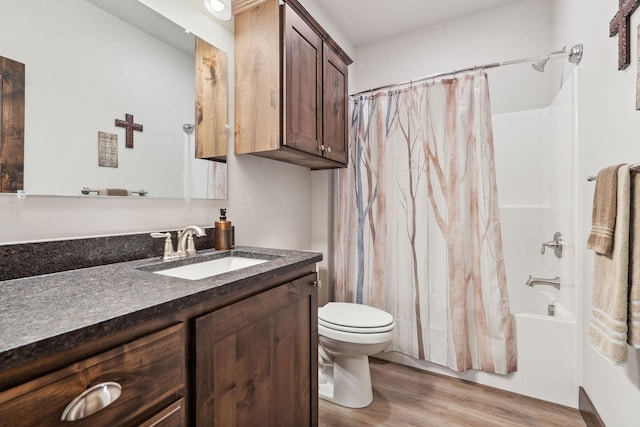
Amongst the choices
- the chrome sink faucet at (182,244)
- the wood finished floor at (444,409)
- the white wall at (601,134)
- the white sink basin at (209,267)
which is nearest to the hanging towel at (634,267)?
the white wall at (601,134)

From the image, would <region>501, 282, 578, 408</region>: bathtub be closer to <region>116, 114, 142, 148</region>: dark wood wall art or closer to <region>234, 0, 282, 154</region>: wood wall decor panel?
<region>234, 0, 282, 154</region>: wood wall decor panel

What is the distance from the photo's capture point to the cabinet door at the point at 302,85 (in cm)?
145

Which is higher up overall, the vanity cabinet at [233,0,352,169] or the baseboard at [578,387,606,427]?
the vanity cabinet at [233,0,352,169]

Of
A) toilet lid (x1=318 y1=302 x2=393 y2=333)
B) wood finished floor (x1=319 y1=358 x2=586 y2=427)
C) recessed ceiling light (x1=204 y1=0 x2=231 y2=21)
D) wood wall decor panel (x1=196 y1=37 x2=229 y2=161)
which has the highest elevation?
recessed ceiling light (x1=204 y1=0 x2=231 y2=21)

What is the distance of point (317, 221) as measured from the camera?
91.2 inches

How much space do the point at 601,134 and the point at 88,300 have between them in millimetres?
2025

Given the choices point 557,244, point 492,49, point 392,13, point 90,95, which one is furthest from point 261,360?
point 492,49

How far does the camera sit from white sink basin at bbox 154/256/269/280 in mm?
1136

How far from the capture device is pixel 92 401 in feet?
1.65

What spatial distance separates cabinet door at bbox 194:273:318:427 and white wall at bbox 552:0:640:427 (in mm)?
1188

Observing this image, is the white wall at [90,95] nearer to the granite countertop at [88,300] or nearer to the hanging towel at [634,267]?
the granite countertop at [88,300]

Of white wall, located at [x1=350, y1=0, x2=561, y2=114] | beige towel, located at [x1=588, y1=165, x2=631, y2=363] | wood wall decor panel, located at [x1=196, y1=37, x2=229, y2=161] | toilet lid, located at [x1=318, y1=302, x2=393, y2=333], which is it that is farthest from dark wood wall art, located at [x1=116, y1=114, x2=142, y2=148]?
white wall, located at [x1=350, y1=0, x2=561, y2=114]

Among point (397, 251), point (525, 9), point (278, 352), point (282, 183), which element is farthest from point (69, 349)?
point (525, 9)

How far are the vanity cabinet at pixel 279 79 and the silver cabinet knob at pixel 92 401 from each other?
113 cm
